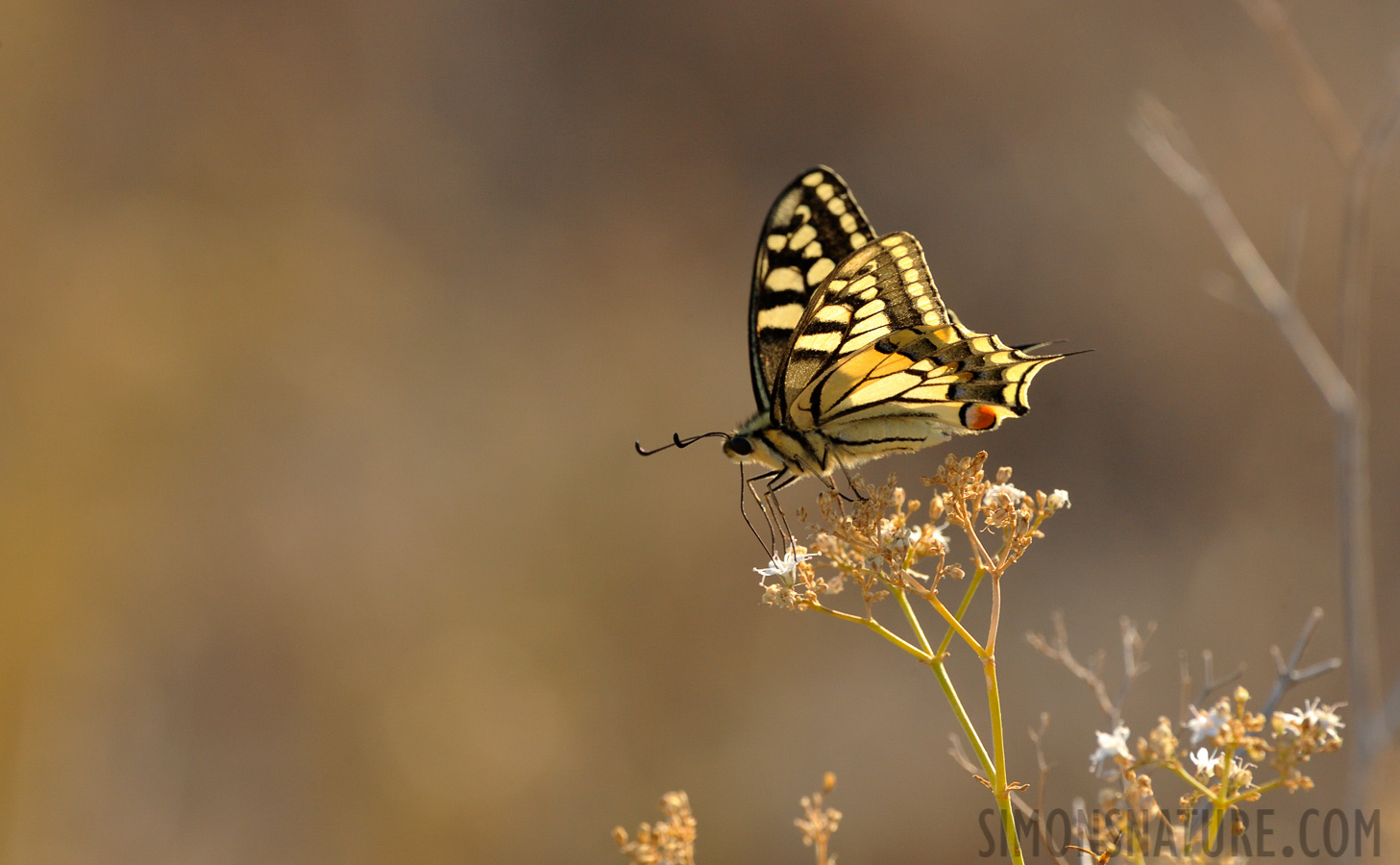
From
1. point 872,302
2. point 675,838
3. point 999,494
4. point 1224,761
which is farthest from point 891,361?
point 675,838

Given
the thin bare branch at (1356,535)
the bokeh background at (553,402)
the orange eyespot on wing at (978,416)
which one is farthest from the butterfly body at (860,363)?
the bokeh background at (553,402)

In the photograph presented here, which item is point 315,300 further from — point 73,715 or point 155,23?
point 73,715

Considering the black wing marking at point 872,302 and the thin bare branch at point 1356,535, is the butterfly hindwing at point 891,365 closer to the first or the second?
the black wing marking at point 872,302

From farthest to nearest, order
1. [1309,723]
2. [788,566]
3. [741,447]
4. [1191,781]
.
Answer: [741,447] → [788,566] → [1309,723] → [1191,781]

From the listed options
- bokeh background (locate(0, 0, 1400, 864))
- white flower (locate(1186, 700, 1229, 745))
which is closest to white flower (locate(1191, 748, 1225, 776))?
white flower (locate(1186, 700, 1229, 745))

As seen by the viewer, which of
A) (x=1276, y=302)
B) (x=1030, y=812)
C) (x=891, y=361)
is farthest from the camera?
(x=891, y=361)

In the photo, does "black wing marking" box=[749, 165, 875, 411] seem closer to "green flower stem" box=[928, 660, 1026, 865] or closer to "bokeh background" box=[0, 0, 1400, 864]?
"green flower stem" box=[928, 660, 1026, 865]

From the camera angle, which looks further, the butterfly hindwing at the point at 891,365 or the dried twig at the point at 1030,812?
the butterfly hindwing at the point at 891,365

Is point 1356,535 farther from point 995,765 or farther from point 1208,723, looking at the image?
point 995,765
